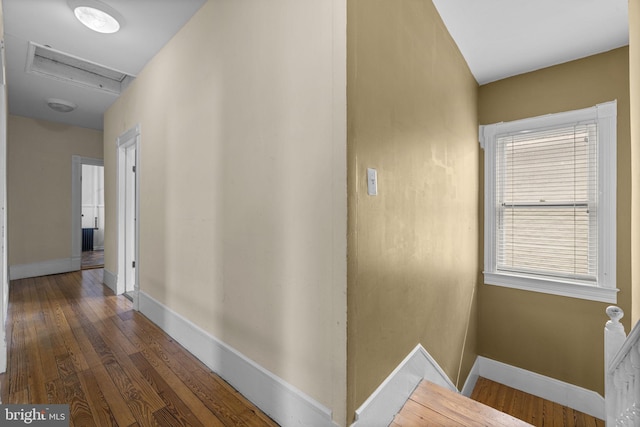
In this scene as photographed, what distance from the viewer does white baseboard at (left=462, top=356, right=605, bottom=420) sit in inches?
101

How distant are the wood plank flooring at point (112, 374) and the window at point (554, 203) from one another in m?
2.79

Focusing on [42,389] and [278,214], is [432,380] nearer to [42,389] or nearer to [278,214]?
[278,214]

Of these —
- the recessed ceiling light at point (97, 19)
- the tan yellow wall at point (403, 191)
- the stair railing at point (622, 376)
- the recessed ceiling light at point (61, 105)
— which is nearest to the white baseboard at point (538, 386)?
the tan yellow wall at point (403, 191)

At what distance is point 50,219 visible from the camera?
188 inches

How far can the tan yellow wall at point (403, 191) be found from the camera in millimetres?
1273

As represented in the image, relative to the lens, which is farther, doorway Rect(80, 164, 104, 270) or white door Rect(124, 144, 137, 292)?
doorway Rect(80, 164, 104, 270)

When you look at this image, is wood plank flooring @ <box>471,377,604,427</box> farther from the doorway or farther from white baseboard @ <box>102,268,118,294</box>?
the doorway

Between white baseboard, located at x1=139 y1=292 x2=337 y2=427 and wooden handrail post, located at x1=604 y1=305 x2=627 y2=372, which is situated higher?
wooden handrail post, located at x1=604 y1=305 x2=627 y2=372

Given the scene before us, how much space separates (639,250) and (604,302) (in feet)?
4.91

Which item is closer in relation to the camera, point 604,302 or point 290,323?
point 290,323

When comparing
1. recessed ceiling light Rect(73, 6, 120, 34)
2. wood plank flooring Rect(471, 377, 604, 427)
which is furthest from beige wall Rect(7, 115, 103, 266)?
wood plank flooring Rect(471, 377, 604, 427)

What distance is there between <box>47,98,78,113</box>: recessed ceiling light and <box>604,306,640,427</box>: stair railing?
19.4 ft

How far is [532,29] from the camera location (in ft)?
7.34

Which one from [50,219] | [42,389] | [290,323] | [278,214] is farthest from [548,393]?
[50,219]
